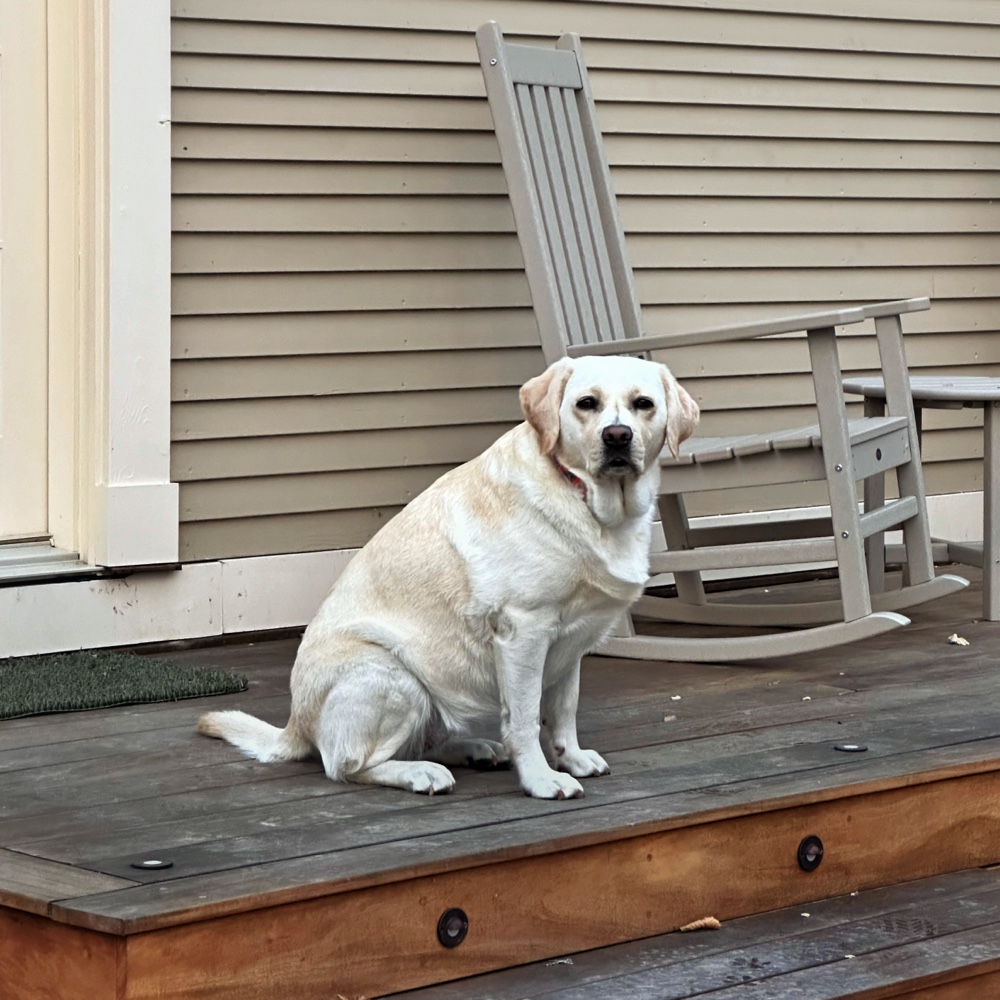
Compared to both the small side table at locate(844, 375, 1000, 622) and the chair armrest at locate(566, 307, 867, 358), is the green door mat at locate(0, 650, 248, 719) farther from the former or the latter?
the small side table at locate(844, 375, 1000, 622)

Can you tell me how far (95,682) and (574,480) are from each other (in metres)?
1.34

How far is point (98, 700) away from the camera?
3348 mm

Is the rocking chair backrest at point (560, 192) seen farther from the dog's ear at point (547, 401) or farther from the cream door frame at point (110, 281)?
the dog's ear at point (547, 401)

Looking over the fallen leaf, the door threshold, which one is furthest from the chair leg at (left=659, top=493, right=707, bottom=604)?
the fallen leaf

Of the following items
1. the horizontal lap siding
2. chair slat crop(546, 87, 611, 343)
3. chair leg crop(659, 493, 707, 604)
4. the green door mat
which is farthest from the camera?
chair leg crop(659, 493, 707, 604)

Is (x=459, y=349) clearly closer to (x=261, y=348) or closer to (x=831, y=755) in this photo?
(x=261, y=348)

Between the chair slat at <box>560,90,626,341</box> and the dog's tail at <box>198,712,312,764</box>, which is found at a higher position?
the chair slat at <box>560,90,626,341</box>

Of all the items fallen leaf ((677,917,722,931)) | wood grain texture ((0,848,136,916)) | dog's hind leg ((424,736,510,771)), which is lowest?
fallen leaf ((677,917,722,931))

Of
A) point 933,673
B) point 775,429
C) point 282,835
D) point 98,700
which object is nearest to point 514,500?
point 282,835

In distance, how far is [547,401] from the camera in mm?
2668

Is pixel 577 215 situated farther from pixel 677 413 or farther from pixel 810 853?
pixel 810 853

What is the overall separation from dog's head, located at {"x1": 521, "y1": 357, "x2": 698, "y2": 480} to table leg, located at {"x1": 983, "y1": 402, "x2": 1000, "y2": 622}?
176 cm

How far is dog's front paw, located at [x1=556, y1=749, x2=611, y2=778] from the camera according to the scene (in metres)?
2.74

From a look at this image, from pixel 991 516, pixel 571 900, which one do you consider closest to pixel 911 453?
pixel 991 516
